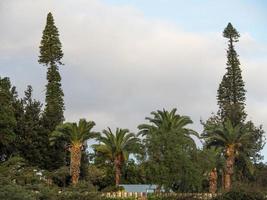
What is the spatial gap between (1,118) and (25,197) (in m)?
33.8

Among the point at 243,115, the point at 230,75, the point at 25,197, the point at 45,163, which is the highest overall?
the point at 230,75

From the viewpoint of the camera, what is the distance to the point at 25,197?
20078 millimetres

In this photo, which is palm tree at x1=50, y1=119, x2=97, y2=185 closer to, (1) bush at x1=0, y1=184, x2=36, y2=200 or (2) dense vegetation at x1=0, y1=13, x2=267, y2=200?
(2) dense vegetation at x1=0, y1=13, x2=267, y2=200

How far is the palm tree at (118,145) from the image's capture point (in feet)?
188

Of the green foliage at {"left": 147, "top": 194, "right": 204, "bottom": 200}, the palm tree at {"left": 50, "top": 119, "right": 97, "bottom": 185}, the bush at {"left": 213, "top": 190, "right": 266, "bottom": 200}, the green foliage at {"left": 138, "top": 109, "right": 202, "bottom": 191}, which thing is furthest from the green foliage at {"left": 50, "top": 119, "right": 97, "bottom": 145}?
the bush at {"left": 213, "top": 190, "right": 266, "bottom": 200}

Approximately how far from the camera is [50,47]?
67.7 meters

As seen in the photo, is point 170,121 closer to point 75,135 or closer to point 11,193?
point 75,135

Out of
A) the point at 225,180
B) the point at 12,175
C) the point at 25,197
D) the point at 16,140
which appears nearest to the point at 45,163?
the point at 16,140

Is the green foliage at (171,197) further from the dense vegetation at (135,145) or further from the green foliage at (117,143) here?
the green foliage at (117,143)

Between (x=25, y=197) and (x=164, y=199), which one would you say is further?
(x=164, y=199)

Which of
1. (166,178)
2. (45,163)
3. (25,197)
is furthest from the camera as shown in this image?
A: (45,163)

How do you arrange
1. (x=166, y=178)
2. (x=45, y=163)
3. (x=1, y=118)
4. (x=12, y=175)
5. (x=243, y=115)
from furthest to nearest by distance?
(x=243, y=115)
(x=45, y=163)
(x=1, y=118)
(x=166, y=178)
(x=12, y=175)

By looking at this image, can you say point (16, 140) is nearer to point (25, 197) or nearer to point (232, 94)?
point (232, 94)

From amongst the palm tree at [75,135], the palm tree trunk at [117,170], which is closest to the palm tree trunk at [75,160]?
the palm tree at [75,135]
